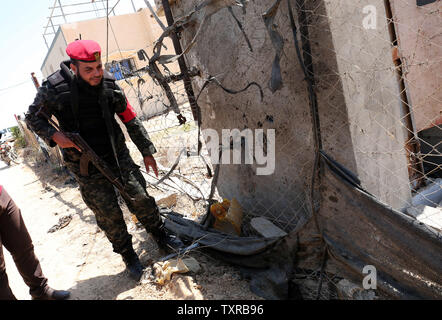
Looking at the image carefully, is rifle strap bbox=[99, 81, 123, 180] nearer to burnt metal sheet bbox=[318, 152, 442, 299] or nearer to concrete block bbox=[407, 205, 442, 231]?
burnt metal sheet bbox=[318, 152, 442, 299]

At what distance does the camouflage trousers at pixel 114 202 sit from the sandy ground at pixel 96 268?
1.22 feet

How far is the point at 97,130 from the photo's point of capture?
2.45 metres

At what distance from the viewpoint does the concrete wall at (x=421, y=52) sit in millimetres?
2857

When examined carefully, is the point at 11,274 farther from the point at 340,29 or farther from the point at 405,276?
the point at 340,29

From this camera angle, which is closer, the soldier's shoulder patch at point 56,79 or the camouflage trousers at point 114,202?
the soldier's shoulder patch at point 56,79

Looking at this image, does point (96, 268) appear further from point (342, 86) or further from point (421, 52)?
point (421, 52)

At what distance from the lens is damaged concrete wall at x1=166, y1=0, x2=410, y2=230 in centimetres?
183

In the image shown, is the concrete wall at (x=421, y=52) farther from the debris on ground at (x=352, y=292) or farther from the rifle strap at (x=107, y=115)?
the rifle strap at (x=107, y=115)

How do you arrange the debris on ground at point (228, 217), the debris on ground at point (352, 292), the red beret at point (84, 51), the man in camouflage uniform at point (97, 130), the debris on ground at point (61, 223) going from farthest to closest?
1. the debris on ground at point (61, 223)
2. the debris on ground at point (228, 217)
3. the man in camouflage uniform at point (97, 130)
4. the red beret at point (84, 51)
5. the debris on ground at point (352, 292)

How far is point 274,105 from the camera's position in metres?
2.32

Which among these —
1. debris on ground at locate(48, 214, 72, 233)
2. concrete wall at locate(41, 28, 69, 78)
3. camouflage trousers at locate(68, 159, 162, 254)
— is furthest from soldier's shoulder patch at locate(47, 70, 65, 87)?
concrete wall at locate(41, 28, 69, 78)

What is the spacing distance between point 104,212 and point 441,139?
435cm

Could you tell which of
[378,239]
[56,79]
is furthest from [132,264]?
[378,239]

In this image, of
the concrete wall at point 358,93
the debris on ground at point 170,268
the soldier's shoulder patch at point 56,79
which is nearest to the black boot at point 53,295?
the debris on ground at point 170,268
